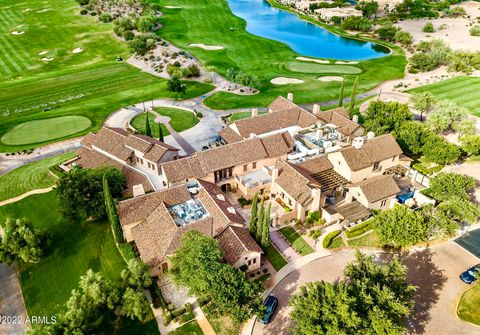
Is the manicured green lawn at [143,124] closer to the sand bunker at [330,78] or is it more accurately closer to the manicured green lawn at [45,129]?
the manicured green lawn at [45,129]

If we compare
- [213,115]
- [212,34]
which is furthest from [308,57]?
[213,115]

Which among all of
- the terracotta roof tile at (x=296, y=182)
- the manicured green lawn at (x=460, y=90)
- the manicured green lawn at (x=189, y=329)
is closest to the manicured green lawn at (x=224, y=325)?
the manicured green lawn at (x=189, y=329)

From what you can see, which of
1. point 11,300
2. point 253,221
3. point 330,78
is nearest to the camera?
point 11,300

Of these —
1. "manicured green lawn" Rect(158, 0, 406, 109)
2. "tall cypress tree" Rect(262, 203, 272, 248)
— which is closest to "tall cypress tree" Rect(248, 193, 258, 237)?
"tall cypress tree" Rect(262, 203, 272, 248)

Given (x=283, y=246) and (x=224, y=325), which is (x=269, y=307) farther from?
(x=283, y=246)

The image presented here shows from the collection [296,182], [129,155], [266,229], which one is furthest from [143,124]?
[266,229]

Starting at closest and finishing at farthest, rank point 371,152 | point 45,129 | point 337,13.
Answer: point 371,152, point 45,129, point 337,13
